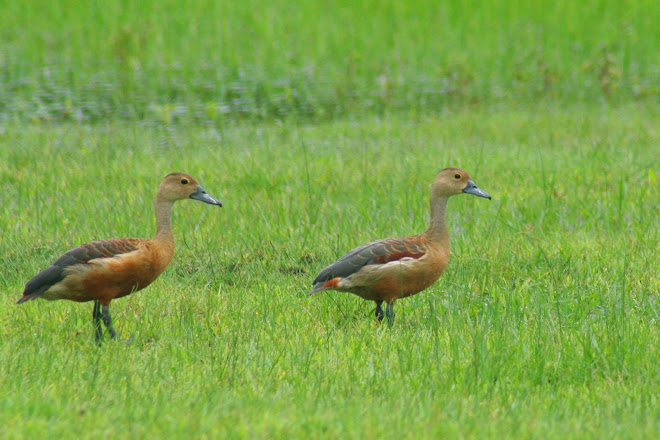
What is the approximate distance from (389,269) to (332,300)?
30.8 inches

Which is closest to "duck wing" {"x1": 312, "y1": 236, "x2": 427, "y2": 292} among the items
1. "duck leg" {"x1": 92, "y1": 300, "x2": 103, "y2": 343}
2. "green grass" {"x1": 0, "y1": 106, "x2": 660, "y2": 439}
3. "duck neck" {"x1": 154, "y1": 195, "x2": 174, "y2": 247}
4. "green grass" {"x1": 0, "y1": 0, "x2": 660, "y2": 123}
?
"green grass" {"x1": 0, "y1": 106, "x2": 660, "y2": 439}

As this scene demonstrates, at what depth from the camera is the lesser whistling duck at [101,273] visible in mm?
5949

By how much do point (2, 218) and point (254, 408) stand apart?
5.27 meters

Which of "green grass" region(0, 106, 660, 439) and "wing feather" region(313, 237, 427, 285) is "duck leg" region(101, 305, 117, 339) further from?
"wing feather" region(313, 237, 427, 285)

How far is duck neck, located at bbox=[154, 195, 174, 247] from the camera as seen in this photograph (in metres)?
6.45

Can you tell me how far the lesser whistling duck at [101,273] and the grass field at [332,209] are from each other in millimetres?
273

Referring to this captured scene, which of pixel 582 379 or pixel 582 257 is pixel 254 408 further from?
pixel 582 257

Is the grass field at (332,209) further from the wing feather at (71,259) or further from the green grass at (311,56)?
the wing feather at (71,259)

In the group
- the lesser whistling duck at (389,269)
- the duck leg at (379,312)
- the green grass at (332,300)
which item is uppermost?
the lesser whistling duck at (389,269)

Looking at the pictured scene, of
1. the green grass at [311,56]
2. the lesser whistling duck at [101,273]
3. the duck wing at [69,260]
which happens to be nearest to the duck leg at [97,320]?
the lesser whistling duck at [101,273]

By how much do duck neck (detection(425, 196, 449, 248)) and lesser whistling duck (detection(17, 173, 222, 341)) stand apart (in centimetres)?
197

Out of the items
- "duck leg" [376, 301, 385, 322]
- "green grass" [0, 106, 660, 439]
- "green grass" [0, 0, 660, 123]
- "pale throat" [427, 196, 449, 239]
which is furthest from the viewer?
"green grass" [0, 0, 660, 123]

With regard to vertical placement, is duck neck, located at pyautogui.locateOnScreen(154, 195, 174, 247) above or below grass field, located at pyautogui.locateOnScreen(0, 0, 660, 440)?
above

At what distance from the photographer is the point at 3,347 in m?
5.60
